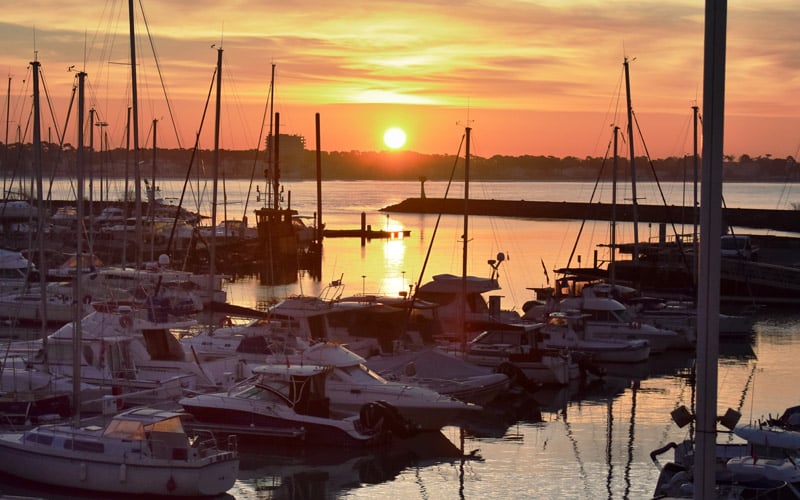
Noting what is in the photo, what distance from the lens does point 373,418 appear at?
19.7 meters

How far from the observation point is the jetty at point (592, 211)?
9512 centimetres

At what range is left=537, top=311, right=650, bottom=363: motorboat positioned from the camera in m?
29.7

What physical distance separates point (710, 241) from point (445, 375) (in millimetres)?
18046

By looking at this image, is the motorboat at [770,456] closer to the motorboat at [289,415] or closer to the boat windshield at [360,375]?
the motorboat at [289,415]

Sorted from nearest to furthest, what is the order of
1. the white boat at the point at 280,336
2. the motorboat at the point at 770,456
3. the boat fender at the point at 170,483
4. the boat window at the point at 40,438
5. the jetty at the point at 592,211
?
the motorboat at the point at 770,456, the boat fender at the point at 170,483, the boat window at the point at 40,438, the white boat at the point at 280,336, the jetty at the point at 592,211

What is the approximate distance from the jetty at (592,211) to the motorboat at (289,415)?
66699 millimetres

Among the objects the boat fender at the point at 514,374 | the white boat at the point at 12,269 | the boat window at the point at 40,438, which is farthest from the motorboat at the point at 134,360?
the white boat at the point at 12,269

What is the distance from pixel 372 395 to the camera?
2070 cm

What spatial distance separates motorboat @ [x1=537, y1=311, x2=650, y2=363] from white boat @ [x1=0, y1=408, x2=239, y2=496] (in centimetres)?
1475

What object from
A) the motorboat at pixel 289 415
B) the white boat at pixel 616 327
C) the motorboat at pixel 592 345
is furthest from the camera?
the white boat at pixel 616 327

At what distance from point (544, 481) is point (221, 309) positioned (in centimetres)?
1433

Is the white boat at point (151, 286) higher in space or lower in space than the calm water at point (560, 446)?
higher

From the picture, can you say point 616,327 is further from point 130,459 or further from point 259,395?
point 130,459

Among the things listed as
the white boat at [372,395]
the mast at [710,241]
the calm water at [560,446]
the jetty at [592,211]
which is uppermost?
the mast at [710,241]
